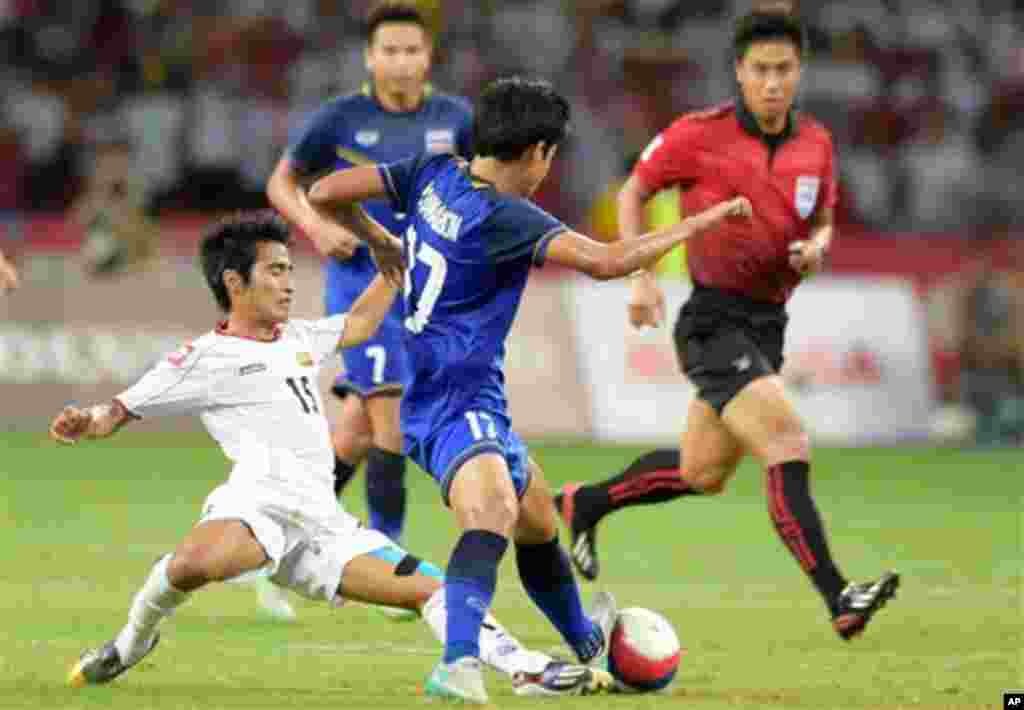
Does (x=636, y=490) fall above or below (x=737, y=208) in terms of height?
below

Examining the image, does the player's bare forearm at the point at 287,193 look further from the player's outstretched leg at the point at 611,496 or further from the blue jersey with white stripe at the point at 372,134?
the player's outstretched leg at the point at 611,496

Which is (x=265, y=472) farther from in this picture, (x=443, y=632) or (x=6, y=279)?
(x=6, y=279)

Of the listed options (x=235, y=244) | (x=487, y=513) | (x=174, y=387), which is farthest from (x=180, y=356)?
(x=487, y=513)

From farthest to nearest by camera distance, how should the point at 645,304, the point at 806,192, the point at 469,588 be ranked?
the point at 806,192
the point at 645,304
the point at 469,588

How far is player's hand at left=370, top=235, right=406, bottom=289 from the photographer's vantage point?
797cm

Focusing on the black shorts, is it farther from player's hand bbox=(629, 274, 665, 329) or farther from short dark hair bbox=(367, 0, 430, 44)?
short dark hair bbox=(367, 0, 430, 44)

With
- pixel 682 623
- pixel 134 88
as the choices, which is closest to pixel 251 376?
pixel 682 623

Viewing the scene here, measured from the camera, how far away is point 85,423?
721 centimetres

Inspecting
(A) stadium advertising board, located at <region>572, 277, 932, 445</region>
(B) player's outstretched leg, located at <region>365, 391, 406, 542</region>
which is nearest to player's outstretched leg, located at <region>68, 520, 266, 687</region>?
(B) player's outstretched leg, located at <region>365, 391, 406, 542</region>

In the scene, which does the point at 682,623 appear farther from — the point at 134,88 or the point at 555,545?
the point at 134,88

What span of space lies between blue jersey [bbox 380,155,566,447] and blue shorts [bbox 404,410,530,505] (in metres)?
0.03

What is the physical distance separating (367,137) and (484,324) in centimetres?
362

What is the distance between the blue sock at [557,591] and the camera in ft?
25.0

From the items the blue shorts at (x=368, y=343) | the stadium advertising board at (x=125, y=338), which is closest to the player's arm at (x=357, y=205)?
the blue shorts at (x=368, y=343)
